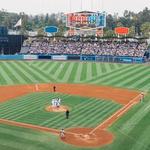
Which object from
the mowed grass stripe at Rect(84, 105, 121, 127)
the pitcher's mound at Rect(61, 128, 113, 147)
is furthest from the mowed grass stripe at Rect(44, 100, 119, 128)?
the pitcher's mound at Rect(61, 128, 113, 147)

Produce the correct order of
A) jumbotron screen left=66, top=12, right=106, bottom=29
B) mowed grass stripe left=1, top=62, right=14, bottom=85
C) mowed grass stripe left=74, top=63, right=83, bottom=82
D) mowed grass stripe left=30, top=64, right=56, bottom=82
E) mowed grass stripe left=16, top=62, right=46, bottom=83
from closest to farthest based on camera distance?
mowed grass stripe left=1, top=62, right=14, bottom=85
mowed grass stripe left=16, top=62, right=46, bottom=83
mowed grass stripe left=30, top=64, right=56, bottom=82
mowed grass stripe left=74, top=63, right=83, bottom=82
jumbotron screen left=66, top=12, right=106, bottom=29

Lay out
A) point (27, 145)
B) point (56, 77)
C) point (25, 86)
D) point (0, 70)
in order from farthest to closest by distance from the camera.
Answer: point (0, 70) < point (56, 77) < point (25, 86) < point (27, 145)

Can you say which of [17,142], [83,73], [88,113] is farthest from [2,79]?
[17,142]

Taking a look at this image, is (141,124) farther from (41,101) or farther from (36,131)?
(41,101)

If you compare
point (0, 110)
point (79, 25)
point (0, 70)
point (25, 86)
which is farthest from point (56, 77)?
point (79, 25)

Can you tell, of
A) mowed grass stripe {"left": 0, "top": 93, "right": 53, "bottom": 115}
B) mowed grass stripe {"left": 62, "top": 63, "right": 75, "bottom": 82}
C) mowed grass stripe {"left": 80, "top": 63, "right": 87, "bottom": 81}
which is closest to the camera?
mowed grass stripe {"left": 0, "top": 93, "right": 53, "bottom": 115}

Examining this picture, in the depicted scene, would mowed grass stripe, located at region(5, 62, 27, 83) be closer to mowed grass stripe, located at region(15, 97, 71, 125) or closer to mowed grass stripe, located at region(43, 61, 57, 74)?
mowed grass stripe, located at region(43, 61, 57, 74)

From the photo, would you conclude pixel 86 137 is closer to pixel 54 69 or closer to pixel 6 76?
pixel 6 76
